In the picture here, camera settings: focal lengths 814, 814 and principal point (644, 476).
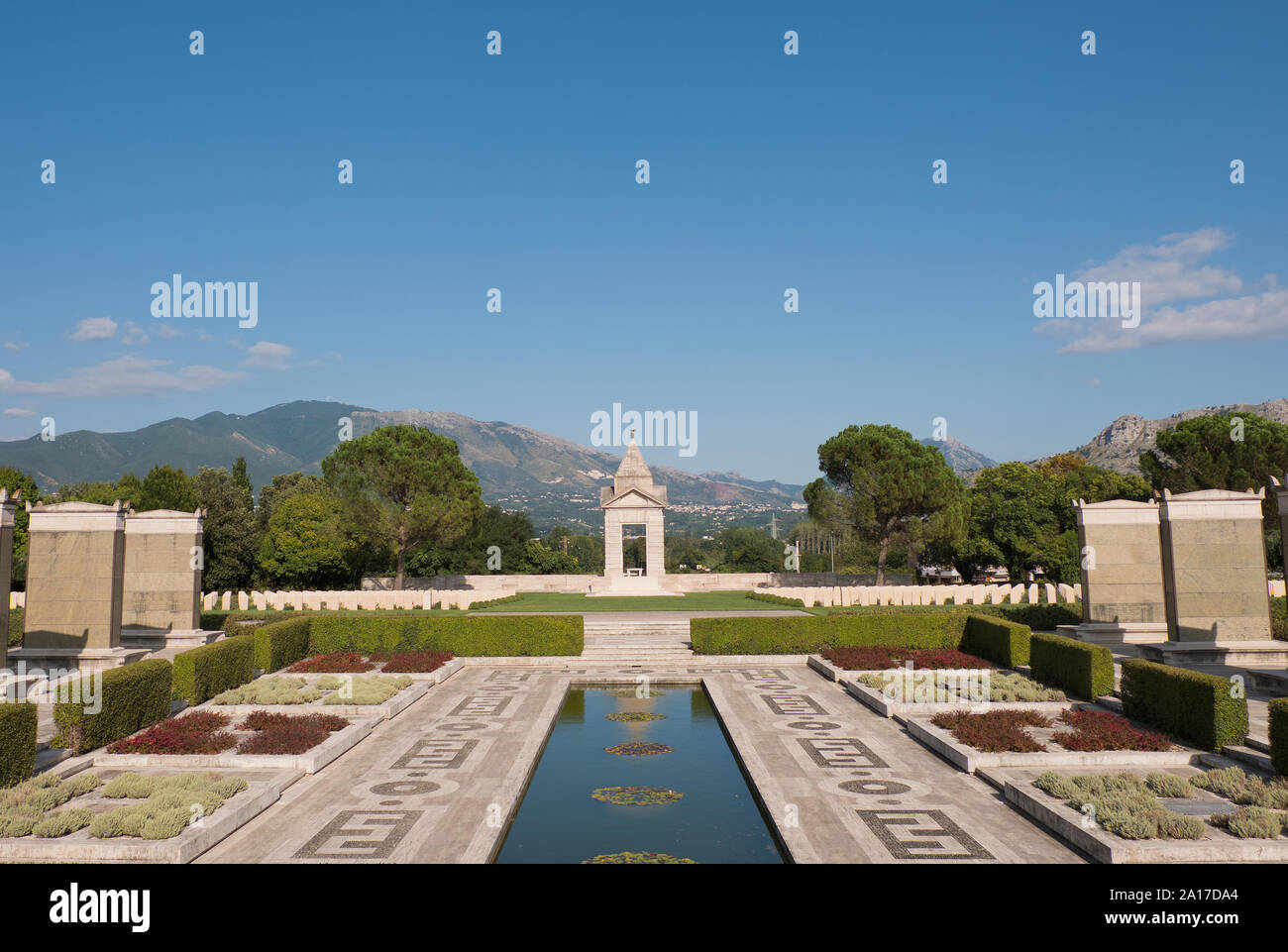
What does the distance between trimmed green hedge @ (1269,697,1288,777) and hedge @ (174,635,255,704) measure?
2351 centimetres

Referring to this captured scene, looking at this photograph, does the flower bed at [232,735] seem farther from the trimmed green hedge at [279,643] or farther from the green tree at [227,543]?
the green tree at [227,543]

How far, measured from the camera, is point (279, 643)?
89.6 ft

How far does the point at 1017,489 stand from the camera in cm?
5884

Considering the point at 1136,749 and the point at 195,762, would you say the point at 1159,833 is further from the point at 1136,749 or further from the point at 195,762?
the point at 195,762

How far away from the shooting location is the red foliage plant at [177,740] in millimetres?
16141

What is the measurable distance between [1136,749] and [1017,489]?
46869 mm

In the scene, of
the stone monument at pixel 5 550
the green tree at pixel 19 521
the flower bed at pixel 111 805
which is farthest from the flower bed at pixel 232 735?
the green tree at pixel 19 521

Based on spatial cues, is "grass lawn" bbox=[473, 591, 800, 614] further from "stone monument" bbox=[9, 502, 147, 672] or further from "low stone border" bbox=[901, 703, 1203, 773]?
"low stone border" bbox=[901, 703, 1203, 773]

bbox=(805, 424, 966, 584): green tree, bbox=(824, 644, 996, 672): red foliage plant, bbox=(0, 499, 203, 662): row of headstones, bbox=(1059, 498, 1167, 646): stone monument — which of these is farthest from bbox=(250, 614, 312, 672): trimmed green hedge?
bbox=(805, 424, 966, 584): green tree

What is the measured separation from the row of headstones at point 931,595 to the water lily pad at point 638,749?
2837 cm

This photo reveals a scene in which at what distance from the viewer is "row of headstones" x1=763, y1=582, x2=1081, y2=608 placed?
44719mm

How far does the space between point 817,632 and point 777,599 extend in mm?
16259

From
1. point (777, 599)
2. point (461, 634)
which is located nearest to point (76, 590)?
point (461, 634)

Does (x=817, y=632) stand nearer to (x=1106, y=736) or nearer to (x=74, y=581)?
(x=1106, y=736)
